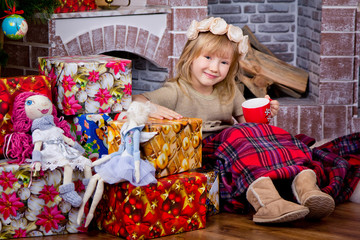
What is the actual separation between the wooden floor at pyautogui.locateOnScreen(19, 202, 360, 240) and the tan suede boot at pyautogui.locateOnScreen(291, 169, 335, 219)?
5cm

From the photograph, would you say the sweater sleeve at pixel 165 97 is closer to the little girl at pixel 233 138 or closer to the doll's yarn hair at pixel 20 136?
the little girl at pixel 233 138

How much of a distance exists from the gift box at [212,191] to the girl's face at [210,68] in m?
0.42

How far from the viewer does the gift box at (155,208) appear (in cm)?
178

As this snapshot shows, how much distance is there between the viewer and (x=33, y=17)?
2217 millimetres

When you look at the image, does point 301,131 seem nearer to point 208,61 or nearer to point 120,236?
point 208,61

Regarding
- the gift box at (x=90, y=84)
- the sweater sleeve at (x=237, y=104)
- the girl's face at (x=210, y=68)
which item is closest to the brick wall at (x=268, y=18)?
the sweater sleeve at (x=237, y=104)

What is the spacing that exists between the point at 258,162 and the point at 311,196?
23 cm

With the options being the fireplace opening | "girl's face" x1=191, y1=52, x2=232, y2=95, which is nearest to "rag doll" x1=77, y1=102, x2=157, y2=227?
"girl's face" x1=191, y1=52, x2=232, y2=95

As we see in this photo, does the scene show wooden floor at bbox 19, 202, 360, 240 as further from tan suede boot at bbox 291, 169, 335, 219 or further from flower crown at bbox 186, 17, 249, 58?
flower crown at bbox 186, 17, 249, 58

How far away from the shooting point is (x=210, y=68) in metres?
2.25

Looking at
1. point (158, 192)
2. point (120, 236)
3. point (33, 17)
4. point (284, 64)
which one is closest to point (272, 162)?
point (158, 192)

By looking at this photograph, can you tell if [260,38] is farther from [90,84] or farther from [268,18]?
[90,84]

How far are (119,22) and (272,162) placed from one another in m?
1.05

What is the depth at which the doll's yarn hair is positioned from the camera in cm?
184
